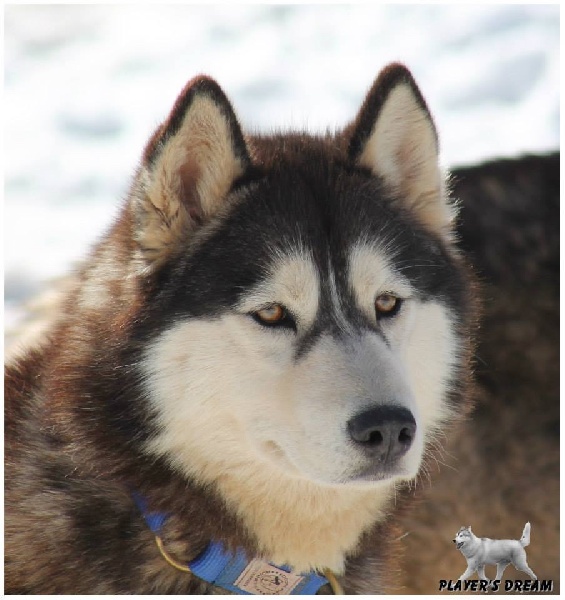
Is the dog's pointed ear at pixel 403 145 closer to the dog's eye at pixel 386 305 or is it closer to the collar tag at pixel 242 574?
the dog's eye at pixel 386 305

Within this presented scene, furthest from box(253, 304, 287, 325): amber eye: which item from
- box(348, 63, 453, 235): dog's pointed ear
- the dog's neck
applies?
box(348, 63, 453, 235): dog's pointed ear

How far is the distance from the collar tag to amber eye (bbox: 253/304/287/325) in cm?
78

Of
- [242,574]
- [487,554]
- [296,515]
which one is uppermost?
[296,515]

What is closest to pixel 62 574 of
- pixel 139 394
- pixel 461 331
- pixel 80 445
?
pixel 80 445

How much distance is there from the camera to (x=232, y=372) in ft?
8.54

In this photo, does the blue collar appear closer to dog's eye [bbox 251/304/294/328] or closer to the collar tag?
the collar tag

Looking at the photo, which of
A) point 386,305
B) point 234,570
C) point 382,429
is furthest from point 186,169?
point 234,570

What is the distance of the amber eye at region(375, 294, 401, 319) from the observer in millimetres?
2764

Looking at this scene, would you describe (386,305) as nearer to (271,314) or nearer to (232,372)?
(271,314)

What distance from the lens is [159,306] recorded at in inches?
106

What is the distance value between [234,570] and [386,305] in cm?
103

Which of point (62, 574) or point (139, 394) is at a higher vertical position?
point (139, 394)

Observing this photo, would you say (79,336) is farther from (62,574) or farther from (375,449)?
(375,449)

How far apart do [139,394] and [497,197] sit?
308 cm
